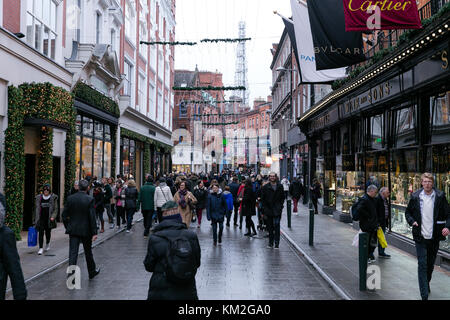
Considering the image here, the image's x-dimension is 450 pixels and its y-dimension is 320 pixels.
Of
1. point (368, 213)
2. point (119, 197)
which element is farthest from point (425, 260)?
point (119, 197)

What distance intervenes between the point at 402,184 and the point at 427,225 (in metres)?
5.40

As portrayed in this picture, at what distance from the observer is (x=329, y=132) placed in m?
20.3

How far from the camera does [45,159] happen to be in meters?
13.5

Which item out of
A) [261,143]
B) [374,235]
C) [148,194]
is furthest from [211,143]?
[374,235]

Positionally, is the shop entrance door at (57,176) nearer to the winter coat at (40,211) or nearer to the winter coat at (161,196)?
the winter coat at (161,196)

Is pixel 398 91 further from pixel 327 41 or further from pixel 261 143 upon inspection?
pixel 261 143

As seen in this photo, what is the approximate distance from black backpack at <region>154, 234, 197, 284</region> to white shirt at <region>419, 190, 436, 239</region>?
164 inches

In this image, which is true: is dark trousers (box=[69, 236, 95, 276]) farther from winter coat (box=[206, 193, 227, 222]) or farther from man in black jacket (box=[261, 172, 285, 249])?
man in black jacket (box=[261, 172, 285, 249])

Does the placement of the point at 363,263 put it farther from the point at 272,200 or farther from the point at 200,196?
the point at 200,196

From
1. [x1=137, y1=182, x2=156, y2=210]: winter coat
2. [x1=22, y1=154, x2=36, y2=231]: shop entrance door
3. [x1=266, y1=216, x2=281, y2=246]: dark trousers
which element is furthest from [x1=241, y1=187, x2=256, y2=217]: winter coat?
[x1=22, y1=154, x2=36, y2=231]: shop entrance door

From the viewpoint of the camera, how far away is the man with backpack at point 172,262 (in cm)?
371

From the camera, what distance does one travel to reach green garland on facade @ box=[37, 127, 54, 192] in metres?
13.3
